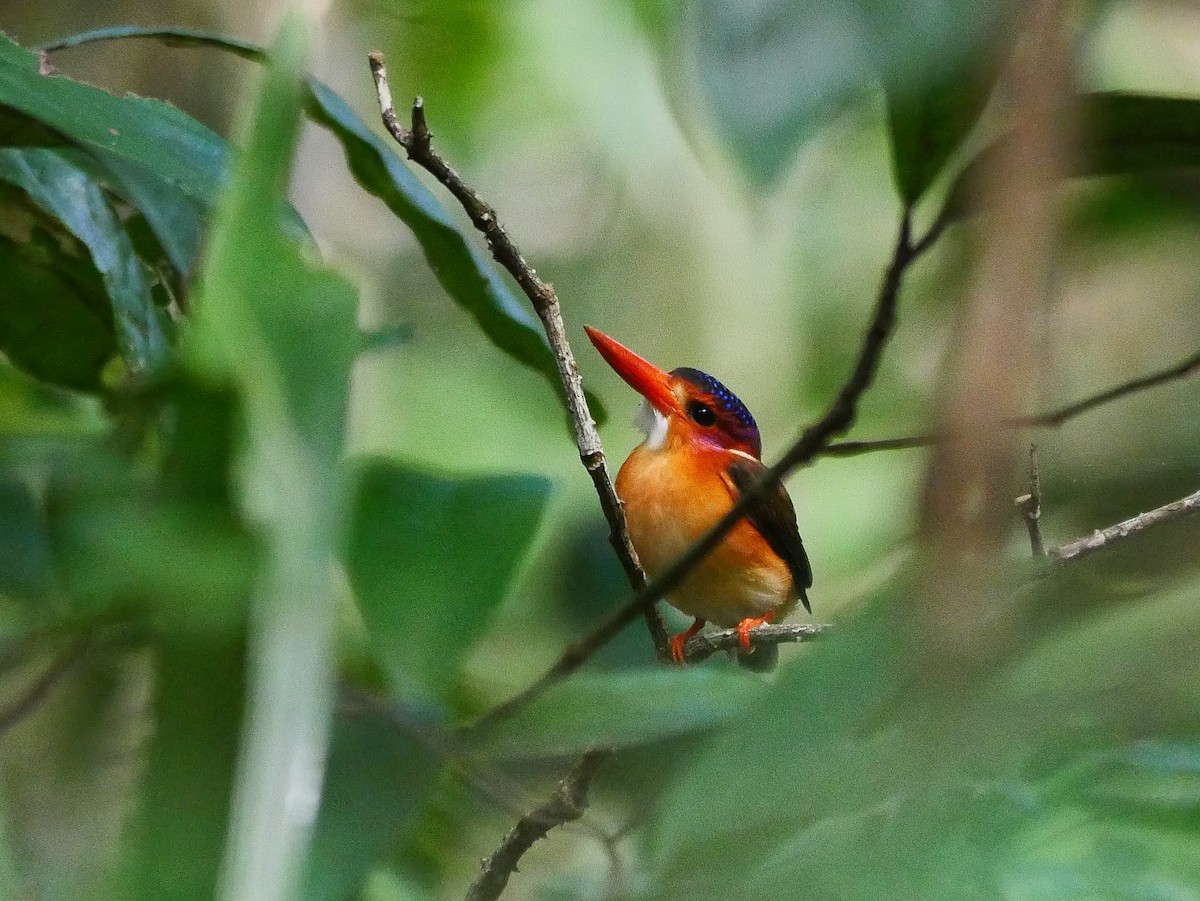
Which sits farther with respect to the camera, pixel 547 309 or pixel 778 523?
pixel 778 523

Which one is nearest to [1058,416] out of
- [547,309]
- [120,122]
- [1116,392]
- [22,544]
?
[1116,392]

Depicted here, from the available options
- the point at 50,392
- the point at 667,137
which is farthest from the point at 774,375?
the point at 50,392

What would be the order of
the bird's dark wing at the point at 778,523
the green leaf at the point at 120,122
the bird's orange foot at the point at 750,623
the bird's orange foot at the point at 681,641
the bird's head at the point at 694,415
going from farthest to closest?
the bird's head at the point at 694,415 < the bird's dark wing at the point at 778,523 < the bird's orange foot at the point at 750,623 < the bird's orange foot at the point at 681,641 < the green leaf at the point at 120,122

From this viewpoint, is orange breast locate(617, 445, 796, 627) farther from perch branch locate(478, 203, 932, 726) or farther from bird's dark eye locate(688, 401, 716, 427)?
perch branch locate(478, 203, 932, 726)

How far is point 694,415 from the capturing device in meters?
1.66

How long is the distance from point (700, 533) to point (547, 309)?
1.96 feet

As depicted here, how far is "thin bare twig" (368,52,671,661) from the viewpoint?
702 mm

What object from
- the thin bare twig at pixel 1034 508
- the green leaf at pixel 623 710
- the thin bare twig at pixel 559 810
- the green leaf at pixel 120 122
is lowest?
the green leaf at pixel 623 710

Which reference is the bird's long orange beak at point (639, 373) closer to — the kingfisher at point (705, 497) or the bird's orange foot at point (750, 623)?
the kingfisher at point (705, 497)

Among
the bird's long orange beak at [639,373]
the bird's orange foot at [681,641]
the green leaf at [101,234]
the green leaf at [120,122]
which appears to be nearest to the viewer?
the green leaf at [120,122]

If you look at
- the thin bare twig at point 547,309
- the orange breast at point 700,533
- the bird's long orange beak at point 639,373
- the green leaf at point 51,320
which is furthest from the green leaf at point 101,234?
the orange breast at point 700,533

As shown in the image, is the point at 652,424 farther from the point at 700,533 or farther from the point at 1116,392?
the point at 1116,392

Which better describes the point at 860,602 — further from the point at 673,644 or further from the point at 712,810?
the point at 673,644

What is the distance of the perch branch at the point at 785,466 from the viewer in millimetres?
280
